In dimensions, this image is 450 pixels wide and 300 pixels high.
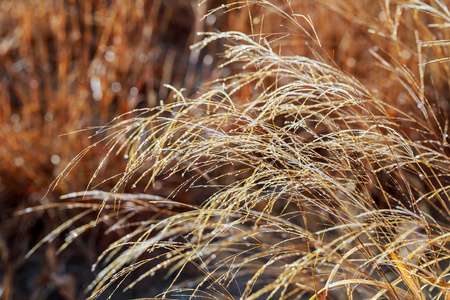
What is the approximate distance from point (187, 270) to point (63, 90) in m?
0.75

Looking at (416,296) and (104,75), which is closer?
(416,296)

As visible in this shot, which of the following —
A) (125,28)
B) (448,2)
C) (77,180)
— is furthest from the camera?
(125,28)

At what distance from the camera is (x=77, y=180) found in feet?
6.01

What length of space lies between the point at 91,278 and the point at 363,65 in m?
1.24

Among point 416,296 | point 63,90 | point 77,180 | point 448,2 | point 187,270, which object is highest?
point 448,2

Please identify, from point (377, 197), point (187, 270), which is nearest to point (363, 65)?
point (377, 197)

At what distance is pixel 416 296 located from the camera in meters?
0.91

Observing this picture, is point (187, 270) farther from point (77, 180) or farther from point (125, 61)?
point (125, 61)

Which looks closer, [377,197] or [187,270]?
[187,270]

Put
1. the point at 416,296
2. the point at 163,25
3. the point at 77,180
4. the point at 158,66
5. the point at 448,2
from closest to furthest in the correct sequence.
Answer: the point at 416,296 → the point at 77,180 → the point at 448,2 → the point at 158,66 → the point at 163,25

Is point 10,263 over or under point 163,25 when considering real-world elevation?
under

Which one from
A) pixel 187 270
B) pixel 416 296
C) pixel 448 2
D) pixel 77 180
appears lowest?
pixel 187 270

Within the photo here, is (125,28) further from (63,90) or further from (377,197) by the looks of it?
(377,197)

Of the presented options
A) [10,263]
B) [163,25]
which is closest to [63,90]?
[10,263]
